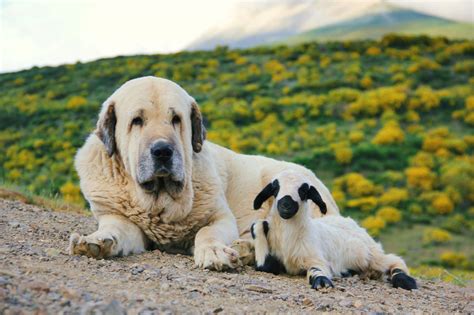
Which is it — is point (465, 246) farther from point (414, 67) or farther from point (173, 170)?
point (414, 67)

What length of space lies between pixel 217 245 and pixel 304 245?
0.76 m

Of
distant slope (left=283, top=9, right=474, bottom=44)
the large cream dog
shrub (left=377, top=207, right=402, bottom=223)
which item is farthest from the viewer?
distant slope (left=283, top=9, right=474, bottom=44)

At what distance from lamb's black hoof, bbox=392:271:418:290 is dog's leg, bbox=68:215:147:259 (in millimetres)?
2337

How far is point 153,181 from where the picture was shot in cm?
579

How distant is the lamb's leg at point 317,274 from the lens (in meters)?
5.27

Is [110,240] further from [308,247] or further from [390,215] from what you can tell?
[390,215]

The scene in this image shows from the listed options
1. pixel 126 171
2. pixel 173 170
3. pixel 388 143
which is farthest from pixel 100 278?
pixel 388 143

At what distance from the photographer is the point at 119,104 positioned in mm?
6121

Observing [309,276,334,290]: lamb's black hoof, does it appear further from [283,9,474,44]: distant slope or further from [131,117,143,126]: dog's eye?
[283,9,474,44]: distant slope

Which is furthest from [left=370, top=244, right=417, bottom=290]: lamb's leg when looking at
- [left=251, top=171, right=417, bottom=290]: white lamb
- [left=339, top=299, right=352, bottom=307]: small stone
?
[left=339, top=299, right=352, bottom=307]: small stone

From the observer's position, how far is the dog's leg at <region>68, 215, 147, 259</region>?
5.31 m

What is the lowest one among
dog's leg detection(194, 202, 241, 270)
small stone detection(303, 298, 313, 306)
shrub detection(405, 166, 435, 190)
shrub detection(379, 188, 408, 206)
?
shrub detection(379, 188, 408, 206)

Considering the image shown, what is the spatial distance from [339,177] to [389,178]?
1.76m

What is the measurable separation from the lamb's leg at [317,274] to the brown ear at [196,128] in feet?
5.34
